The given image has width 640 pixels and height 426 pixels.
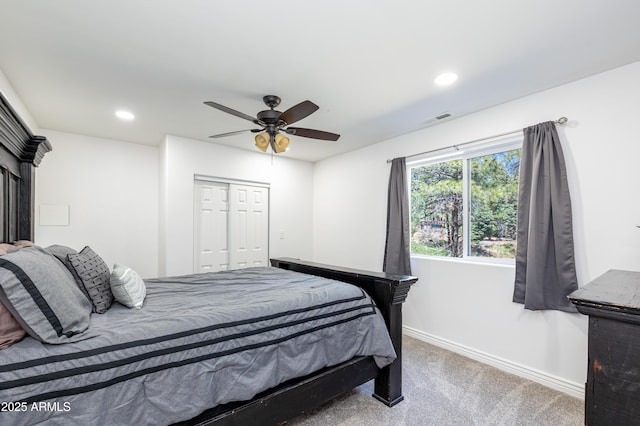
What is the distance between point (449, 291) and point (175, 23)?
3.26 meters

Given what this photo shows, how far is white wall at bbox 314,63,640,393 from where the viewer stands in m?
2.16

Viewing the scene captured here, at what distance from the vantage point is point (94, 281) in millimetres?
1656

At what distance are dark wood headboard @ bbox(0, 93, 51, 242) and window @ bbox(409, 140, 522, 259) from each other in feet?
11.7

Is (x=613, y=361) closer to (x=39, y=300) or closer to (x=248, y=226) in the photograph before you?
(x=39, y=300)

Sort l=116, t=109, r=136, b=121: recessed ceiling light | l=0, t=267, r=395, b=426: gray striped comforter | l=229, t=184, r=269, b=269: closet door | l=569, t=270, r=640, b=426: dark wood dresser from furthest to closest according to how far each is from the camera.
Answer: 1. l=229, t=184, r=269, b=269: closet door
2. l=116, t=109, r=136, b=121: recessed ceiling light
3. l=0, t=267, r=395, b=426: gray striped comforter
4. l=569, t=270, r=640, b=426: dark wood dresser

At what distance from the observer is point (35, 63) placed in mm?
2109

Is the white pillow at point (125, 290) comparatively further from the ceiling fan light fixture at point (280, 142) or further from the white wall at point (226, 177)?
the white wall at point (226, 177)

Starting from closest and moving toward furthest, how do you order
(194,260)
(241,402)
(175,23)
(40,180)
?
(241,402) → (175,23) → (40,180) → (194,260)

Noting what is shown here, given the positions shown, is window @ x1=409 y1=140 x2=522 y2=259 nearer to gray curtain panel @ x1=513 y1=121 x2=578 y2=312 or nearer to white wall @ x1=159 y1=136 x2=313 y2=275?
gray curtain panel @ x1=513 y1=121 x2=578 y2=312

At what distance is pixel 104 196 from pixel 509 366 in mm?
4824

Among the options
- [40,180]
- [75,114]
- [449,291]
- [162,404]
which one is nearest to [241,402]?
[162,404]

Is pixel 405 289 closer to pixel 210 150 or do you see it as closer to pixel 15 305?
pixel 15 305

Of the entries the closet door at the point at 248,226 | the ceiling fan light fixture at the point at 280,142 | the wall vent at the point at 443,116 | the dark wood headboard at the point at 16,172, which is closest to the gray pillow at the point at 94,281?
the dark wood headboard at the point at 16,172

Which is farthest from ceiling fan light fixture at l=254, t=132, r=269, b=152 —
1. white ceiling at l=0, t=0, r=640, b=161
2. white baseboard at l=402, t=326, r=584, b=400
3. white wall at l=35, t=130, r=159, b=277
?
white baseboard at l=402, t=326, r=584, b=400
